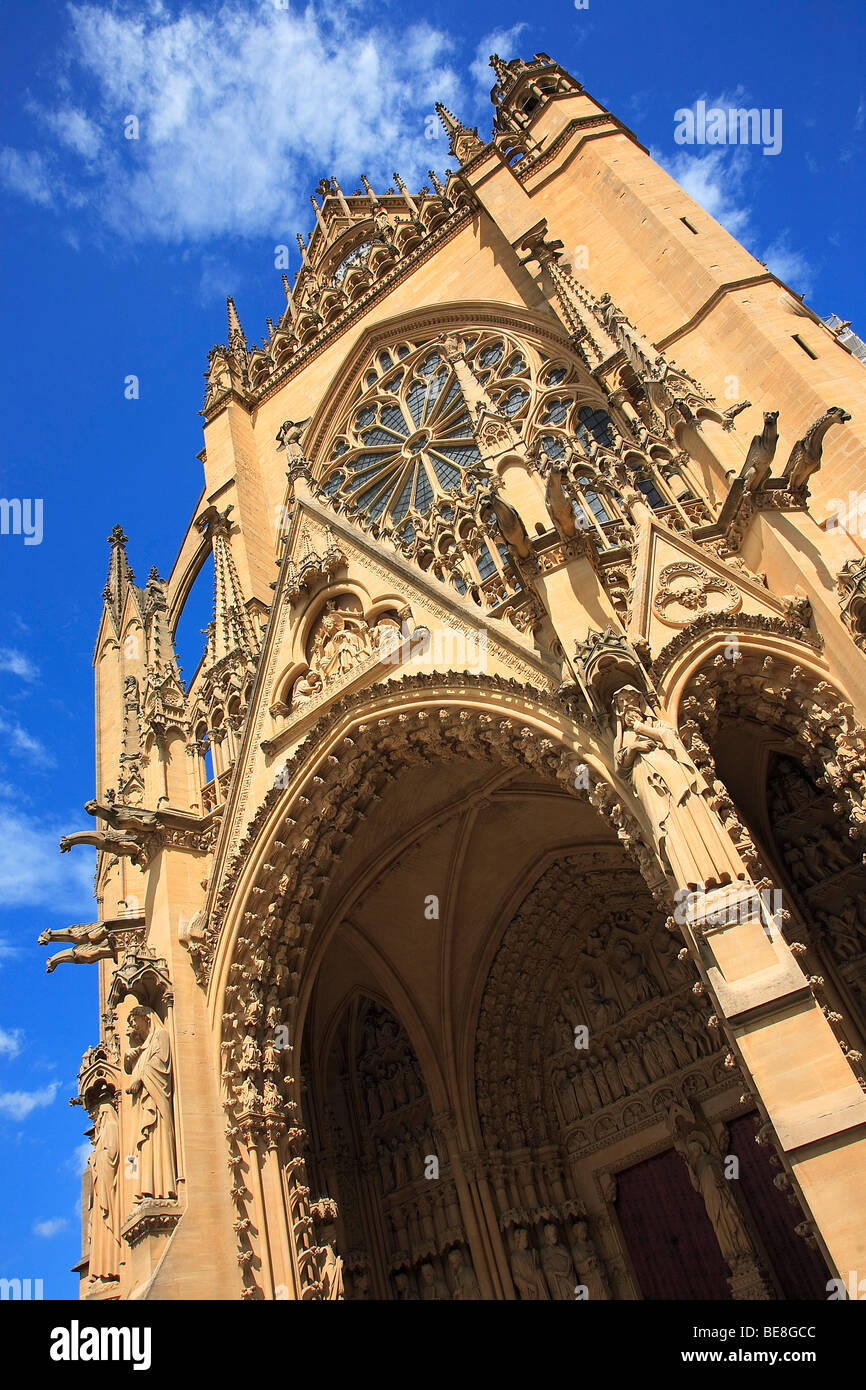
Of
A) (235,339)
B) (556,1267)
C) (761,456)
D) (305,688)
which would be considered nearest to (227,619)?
(305,688)

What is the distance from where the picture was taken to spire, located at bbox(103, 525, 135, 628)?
17.9 metres

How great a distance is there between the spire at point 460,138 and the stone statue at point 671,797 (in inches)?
523

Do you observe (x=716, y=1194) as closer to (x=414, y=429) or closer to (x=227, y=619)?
(x=227, y=619)

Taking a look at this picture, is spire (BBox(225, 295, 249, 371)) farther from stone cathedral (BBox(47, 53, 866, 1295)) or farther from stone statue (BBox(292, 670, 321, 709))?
stone statue (BBox(292, 670, 321, 709))

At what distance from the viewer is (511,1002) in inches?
443

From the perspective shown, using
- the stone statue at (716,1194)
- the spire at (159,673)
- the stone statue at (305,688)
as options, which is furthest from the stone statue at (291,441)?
the stone statue at (716,1194)

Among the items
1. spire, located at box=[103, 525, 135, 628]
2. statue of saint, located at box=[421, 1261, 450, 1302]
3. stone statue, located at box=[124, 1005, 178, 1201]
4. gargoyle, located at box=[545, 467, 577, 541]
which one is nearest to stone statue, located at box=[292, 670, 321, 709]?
gargoyle, located at box=[545, 467, 577, 541]

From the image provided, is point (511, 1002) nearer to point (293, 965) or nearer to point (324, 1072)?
point (324, 1072)

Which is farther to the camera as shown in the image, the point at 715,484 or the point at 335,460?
the point at 335,460

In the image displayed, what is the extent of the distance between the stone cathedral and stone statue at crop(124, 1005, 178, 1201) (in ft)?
0.10

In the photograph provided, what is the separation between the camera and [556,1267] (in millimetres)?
9562
